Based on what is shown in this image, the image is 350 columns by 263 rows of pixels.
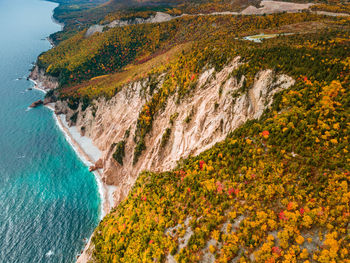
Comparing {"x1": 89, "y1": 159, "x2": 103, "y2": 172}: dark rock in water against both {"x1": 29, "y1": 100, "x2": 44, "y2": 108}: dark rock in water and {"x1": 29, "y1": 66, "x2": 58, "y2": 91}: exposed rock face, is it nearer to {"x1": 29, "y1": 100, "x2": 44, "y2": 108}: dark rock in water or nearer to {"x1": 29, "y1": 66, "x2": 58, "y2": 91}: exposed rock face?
{"x1": 29, "y1": 100, "x2": 44, "y2": 108}: dark rock in water

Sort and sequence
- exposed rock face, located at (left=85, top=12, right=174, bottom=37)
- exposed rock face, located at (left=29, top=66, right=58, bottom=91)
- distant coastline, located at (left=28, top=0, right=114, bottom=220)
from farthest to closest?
exposed rock face, located at (left=85, top=12, right=174, bottom=37)
exposed rock face, located at (left=29, top=66, right=58, bottom=91)
distant coastline, located at (left=28, top=0, right=114, bottom=220)

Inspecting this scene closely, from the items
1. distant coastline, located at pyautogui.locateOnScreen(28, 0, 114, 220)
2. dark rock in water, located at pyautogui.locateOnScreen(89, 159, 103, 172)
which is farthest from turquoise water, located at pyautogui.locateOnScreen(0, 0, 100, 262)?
dark rock in water, located at pyautogui.locateOnScreen(89, 159, 103, 172)

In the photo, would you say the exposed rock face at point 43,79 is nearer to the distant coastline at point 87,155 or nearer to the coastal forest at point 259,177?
the distant coastline at point 87,155

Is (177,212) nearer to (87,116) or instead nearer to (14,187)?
(14,187)

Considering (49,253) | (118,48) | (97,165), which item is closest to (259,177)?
(49,253)

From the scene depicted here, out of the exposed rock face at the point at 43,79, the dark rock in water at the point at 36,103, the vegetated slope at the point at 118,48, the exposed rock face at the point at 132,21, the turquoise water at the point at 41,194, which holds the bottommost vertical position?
the turquoise water at the point at 41,194

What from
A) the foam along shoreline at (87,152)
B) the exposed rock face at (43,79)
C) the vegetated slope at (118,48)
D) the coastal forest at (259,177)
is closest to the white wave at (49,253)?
the foam along shoreline at (87,152)

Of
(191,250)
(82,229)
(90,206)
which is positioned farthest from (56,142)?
(191,250)

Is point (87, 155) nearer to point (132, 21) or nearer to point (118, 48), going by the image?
point (118, 48)
